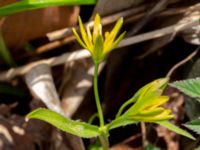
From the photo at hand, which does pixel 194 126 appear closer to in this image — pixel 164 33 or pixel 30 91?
pixel 164 33

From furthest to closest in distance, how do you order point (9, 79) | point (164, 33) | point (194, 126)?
point (9, 79)
point (164, 33)
point (194, 126)

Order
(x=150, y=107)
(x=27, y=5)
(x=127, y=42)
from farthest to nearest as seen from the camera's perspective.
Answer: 1. (x=127, y=42)
2. (x=27, y=5)
3. (x=150, y=107)

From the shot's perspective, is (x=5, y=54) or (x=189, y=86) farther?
(x=5, y=54)

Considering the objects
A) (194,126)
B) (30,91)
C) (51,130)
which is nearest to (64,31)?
(30,91)

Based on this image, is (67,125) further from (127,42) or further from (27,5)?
(127,42)

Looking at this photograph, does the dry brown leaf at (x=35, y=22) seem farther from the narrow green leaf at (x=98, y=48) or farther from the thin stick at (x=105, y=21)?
the narrow green leaf at (x=98, y=48)

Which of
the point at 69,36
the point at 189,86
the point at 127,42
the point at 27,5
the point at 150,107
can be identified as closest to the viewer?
the point at 150,107

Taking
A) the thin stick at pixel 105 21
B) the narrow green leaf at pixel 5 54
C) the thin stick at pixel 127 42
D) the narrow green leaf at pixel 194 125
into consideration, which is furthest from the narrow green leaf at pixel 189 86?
the narrow green leaf at pixel 5 54

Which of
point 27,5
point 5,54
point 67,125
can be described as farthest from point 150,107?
point 5,54
